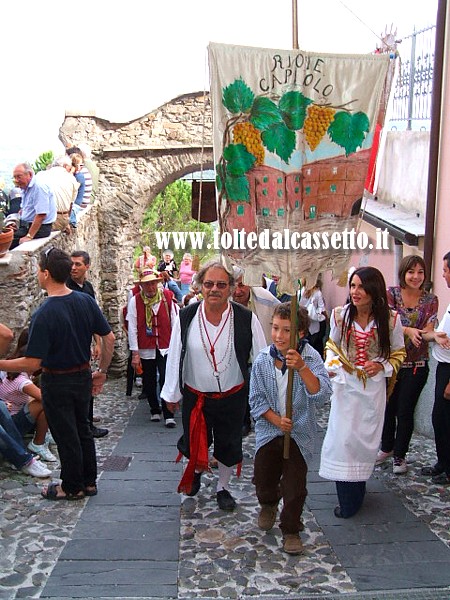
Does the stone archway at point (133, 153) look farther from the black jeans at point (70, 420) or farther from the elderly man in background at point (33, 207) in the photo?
the black jeans at point (70, 420)

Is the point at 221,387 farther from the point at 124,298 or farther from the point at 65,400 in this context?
the point at 124,298

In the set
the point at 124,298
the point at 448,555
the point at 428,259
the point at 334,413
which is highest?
the point at 428,259

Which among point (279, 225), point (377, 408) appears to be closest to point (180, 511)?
point (377, 408)

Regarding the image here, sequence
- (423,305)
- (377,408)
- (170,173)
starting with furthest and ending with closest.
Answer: (170,173)
(423,305)
(377,408)

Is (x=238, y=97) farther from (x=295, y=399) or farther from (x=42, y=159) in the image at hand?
(x=42, y=159)

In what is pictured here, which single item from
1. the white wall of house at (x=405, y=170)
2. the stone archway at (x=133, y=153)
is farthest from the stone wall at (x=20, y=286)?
the stone archway at (x=133, y=153)

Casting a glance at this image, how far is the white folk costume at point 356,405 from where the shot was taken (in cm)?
471

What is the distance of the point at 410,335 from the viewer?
209 inches

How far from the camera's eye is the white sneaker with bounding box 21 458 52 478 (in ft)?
18.3

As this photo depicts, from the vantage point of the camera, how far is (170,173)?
14.8 m

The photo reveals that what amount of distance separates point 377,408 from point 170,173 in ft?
35.4

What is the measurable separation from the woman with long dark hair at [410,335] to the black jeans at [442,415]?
0.14 m

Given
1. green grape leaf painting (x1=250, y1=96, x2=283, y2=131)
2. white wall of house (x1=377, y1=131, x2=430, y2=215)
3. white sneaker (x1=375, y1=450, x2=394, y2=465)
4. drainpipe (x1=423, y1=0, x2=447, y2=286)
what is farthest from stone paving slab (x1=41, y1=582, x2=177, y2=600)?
white wall of house (x1=377, y1=131, x2=430, y2=215)

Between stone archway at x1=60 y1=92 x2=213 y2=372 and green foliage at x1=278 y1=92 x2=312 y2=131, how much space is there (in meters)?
10.1
